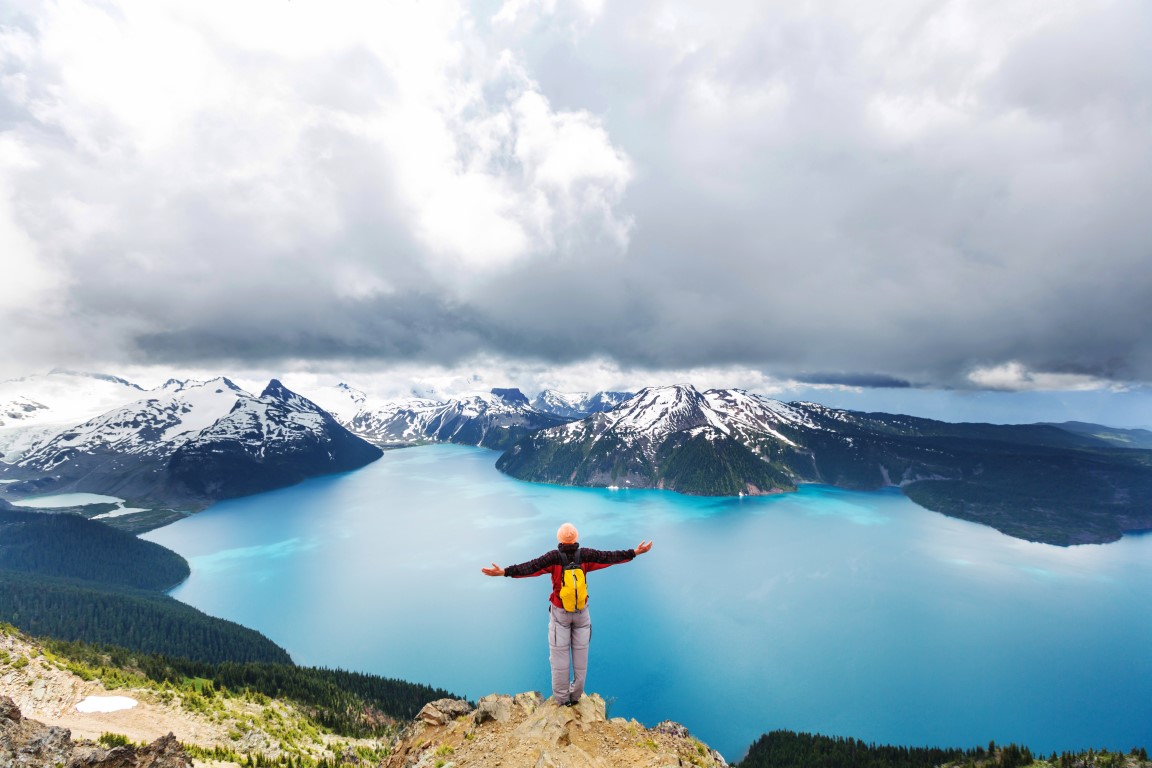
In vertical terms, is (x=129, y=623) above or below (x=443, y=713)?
below

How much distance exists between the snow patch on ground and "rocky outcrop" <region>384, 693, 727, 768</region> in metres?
34.3

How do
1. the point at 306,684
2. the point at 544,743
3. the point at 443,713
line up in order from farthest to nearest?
the point at 306,684, the point at 443,713, the point at 544,743

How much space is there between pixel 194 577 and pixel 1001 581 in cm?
26132

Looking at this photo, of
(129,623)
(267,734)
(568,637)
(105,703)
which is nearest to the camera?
(568,637)

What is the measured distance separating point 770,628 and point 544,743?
364 feet

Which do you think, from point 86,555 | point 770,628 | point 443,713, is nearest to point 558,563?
point 443,713

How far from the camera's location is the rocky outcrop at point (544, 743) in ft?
39.1

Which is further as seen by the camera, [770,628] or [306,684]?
[770,628]

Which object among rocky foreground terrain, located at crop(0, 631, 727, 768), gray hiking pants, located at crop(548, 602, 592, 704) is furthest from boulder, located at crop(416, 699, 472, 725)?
gray hiking pants, located at crop(548, 602, 592, 704)

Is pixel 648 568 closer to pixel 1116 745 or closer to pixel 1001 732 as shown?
pixel 1001 732

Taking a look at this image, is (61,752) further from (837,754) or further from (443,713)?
(837,754)

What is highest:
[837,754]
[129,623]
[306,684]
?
[306,684]

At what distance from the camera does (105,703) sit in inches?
1362

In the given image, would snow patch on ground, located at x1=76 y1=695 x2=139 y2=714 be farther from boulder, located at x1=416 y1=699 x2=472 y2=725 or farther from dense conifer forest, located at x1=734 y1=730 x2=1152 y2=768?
dense conifer forest, located at x1=734 y1=730 x2=1152 y2=768
